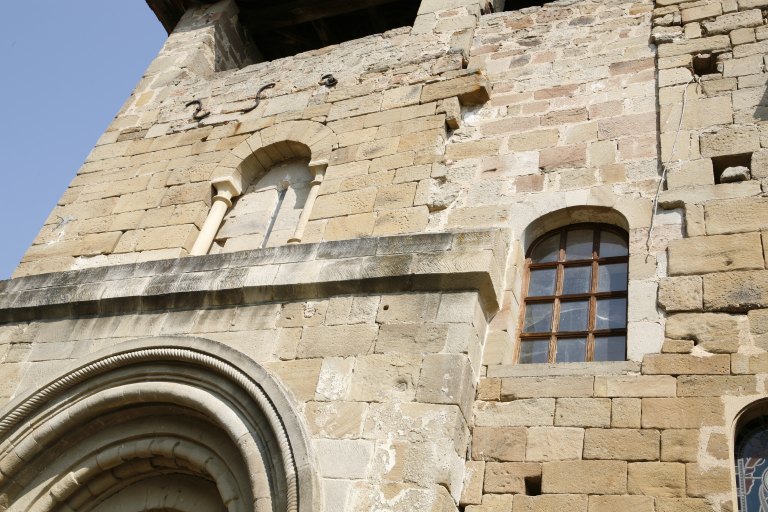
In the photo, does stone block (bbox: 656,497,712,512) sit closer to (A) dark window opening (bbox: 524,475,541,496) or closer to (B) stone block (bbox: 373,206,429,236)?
(A) dark window opening (bbox: 524,475,541,496)

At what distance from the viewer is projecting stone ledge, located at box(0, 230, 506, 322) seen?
4723mm

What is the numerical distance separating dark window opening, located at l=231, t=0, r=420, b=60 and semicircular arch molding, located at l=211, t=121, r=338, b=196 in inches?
124

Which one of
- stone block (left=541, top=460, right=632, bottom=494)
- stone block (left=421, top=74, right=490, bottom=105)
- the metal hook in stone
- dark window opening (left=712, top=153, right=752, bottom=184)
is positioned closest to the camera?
stone block (left=541, top=460, right=632, bottom=494)

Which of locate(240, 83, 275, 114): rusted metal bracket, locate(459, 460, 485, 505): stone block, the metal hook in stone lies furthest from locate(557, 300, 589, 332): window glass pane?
locate(240, 83, 275, 114): rusted metal bracket

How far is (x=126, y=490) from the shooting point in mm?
5438

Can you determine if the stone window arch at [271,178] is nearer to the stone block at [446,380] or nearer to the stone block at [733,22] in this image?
the stone block at [446,380]

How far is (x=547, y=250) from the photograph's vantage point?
17.6 feet

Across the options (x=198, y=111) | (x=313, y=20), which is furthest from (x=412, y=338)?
(x=313, y=20)

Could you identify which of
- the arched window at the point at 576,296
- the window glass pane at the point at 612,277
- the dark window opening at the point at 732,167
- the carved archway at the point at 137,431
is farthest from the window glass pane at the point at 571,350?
the carved archway at the point at 137,431

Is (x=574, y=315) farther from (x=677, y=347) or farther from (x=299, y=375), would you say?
(x=299, y=375)

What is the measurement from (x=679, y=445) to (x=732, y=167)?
79.6 inches

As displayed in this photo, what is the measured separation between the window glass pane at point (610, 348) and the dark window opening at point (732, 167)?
1.28m

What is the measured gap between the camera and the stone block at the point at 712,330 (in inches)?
166

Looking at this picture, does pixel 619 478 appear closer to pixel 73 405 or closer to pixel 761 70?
pixel 761 70
